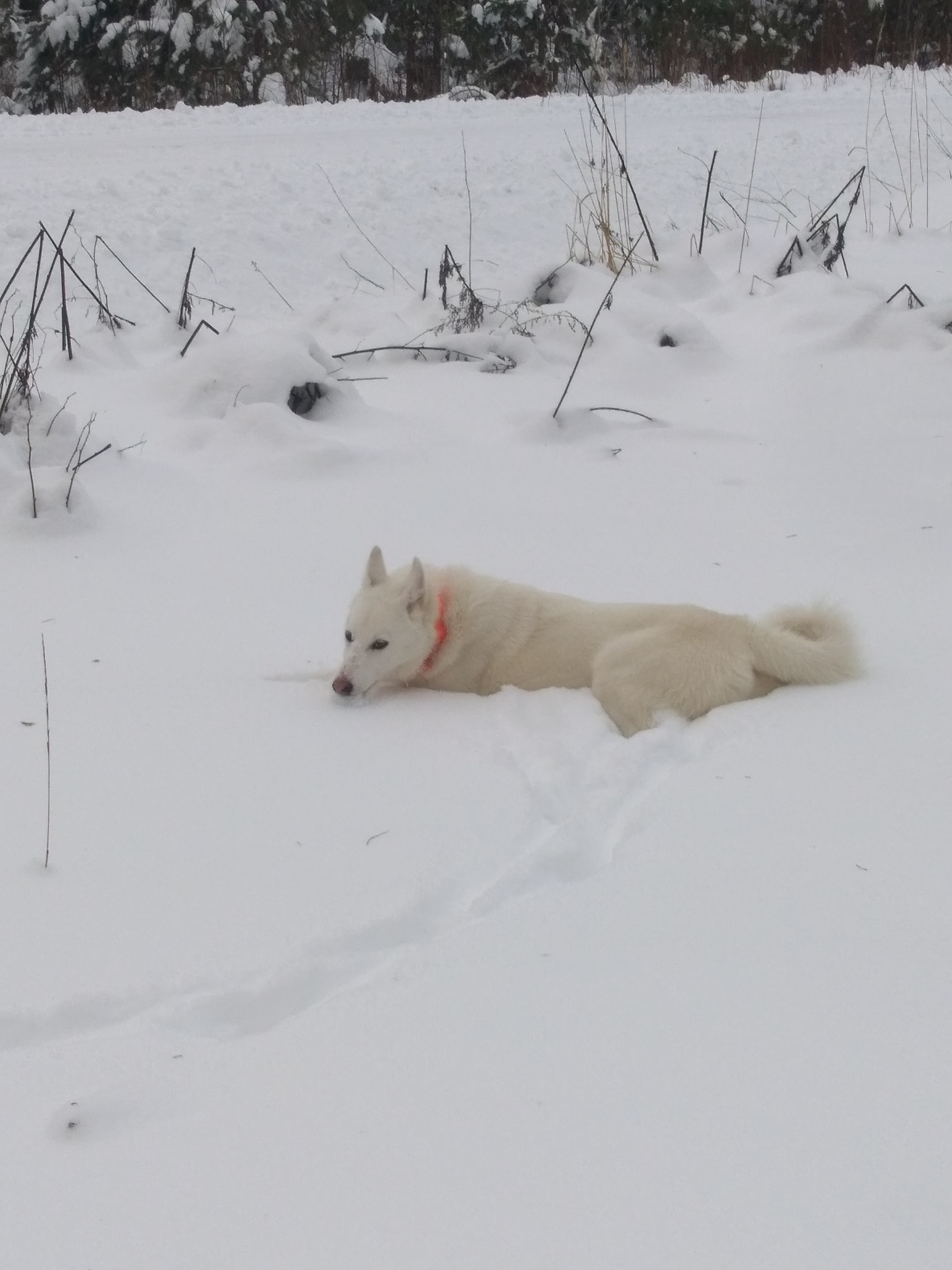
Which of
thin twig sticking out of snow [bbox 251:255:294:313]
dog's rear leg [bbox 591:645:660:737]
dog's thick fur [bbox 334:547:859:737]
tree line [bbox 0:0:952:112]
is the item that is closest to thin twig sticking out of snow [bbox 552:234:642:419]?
thin twig sticking out of snow [bbox 251:255:294:313]

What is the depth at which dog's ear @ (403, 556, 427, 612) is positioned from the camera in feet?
13.5

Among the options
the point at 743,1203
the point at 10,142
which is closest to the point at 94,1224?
the point at 743,1203

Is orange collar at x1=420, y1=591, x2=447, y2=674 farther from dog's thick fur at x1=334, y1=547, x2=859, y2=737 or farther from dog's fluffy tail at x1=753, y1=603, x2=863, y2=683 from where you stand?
dog's fluffy tail at x1=753, y1=603, x2=863, y2=683

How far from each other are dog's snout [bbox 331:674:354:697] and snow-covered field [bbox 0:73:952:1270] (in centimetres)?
6

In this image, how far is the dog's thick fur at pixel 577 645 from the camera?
3803 millimetres

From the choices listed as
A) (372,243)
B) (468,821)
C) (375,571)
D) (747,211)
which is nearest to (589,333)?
(372,243)

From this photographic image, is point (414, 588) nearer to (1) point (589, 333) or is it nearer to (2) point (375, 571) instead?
(2) point (375, 571)

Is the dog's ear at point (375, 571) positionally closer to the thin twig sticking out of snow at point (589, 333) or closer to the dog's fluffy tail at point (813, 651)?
the dog's fluffy tail at point (813, 651)

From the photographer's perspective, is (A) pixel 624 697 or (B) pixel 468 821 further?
(A) pixel 624 697

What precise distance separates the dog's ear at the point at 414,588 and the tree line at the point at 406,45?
11471 mm

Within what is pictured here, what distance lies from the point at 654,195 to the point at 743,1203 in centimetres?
945

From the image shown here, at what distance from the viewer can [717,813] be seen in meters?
3.07

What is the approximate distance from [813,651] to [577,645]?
0.77m

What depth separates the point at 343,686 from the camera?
3.90 meters
